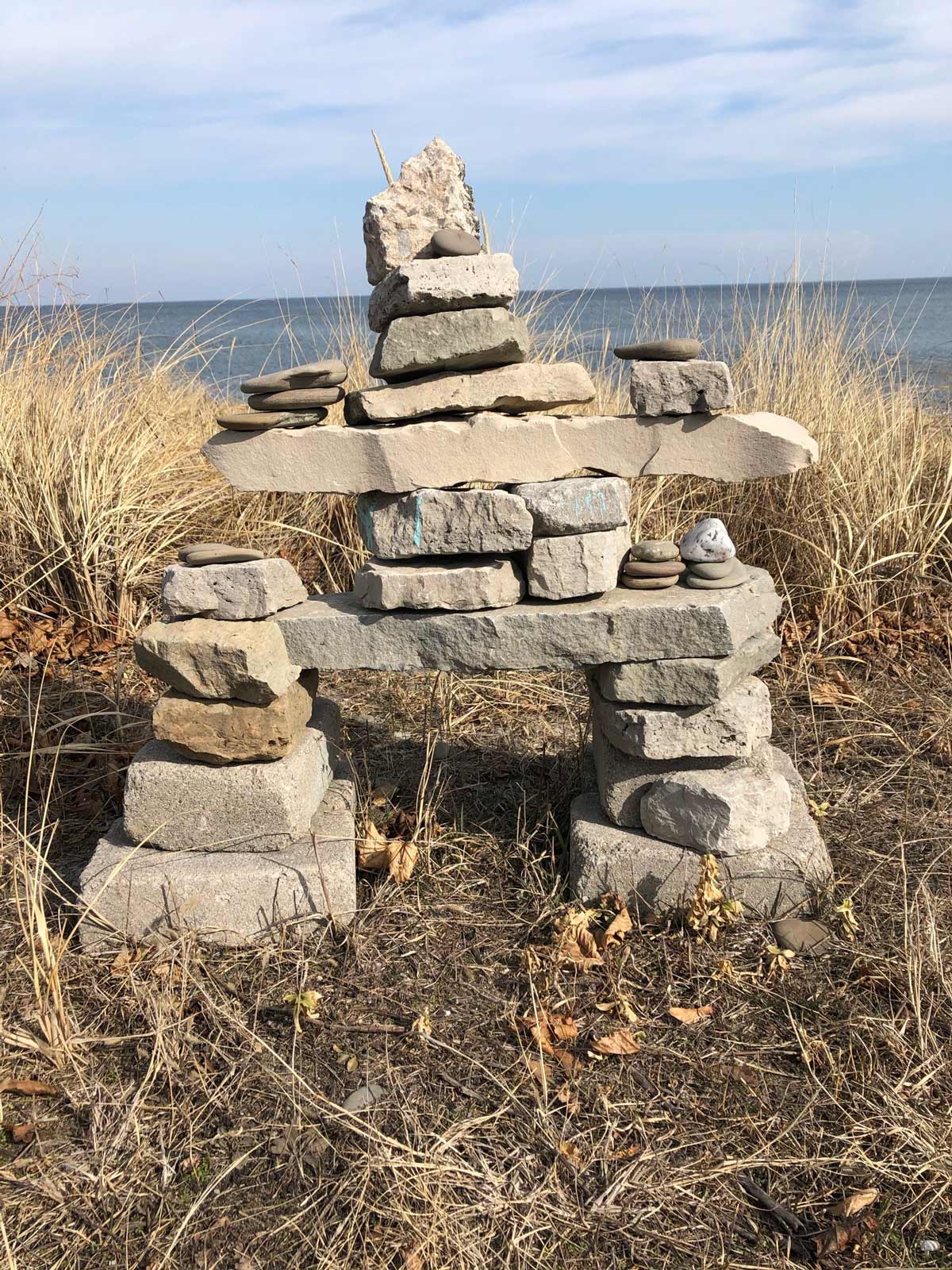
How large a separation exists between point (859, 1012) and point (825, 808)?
3.77 feet

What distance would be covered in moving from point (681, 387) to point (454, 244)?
2.56 feet

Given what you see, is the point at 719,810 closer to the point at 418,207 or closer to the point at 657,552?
the point at 657,552

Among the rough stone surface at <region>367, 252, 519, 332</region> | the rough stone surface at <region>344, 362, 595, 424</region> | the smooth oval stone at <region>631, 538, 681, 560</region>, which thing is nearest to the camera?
the rough stone surface at <region>367, 252, 519, 332</region>

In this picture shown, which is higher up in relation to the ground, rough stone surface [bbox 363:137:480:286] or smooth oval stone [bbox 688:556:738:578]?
rough stone surface [bbox 363:137:480:286]

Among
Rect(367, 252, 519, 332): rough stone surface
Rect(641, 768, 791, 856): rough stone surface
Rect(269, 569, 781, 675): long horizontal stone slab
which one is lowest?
Rect(641, 768, 791, 856): rough stone surface

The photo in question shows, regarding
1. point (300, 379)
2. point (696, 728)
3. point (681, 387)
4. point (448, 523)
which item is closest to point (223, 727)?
point (448, 523)

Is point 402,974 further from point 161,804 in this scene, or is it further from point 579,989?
point 161,804

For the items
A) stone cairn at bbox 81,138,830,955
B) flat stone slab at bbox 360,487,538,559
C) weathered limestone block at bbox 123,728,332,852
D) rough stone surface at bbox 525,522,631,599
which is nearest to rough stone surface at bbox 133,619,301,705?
stone cairn at bbox 81,138,830,955

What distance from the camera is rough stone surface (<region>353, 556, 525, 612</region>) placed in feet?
10.3

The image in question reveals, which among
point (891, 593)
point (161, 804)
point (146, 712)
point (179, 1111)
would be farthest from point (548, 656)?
point (891, 593)

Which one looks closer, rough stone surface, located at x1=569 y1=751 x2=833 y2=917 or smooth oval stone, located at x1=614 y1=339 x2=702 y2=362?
smooth oval stone, located at x1=614 y1=339 x2=702 y2=362

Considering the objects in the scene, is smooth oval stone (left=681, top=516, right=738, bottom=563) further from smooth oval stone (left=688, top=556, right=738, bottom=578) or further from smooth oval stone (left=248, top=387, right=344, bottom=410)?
smooth oval stone (left=248, top=387, right=344, bottom=410)

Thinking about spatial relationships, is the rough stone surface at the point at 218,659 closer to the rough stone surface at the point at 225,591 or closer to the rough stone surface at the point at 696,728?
the rough stone surface at the point at 225,591

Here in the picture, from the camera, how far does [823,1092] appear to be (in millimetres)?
2541
